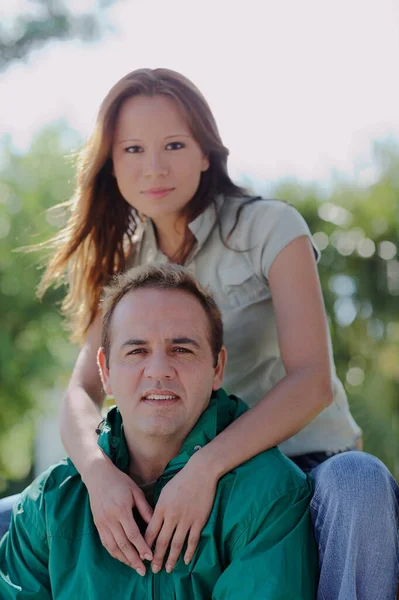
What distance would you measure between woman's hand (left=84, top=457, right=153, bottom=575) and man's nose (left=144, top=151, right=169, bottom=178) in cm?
85

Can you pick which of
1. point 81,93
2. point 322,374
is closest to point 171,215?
point 322,374

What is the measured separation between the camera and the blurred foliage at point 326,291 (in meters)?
6.82

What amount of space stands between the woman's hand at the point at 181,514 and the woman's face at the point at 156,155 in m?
0.89

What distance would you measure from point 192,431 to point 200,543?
0.28 metres

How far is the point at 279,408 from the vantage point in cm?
218

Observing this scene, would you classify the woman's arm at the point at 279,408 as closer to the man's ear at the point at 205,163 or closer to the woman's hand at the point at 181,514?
the woman's hand at the point at 181,514

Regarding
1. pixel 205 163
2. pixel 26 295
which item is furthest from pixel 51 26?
pixel 205 163

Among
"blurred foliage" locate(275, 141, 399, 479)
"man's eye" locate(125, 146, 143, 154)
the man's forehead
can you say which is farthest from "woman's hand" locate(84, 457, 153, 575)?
"blurred foliage" locate(275, 141, 399, 479)

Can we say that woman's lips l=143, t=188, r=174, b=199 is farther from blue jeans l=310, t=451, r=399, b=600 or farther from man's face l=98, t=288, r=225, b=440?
blue jeans l=310, t=451, r=399, b=600

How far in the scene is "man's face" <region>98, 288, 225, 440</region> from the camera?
2119 millimetres

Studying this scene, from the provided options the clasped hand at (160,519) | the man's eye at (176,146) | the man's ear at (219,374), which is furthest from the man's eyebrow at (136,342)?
the man's eye at (176,146)

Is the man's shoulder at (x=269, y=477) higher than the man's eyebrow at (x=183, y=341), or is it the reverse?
the man's eyebrow at (x=183, y=341)

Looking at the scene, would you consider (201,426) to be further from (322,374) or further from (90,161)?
(90,161)

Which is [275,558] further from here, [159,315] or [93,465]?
[159,315]
